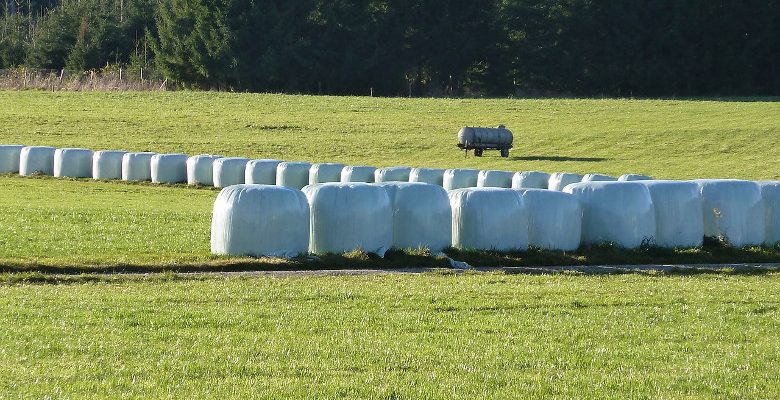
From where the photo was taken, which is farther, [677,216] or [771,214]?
[771,214]

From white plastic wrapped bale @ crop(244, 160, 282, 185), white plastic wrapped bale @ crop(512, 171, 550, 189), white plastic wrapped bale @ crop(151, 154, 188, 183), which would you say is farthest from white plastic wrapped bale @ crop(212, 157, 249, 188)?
white plastic wrapped bale @ crop(512, 171, 550, 189)

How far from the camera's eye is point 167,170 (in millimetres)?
35000

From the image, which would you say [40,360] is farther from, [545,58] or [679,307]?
[545,58]

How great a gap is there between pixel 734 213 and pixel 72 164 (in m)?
21.8

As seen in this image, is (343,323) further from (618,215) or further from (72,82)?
(72,82)

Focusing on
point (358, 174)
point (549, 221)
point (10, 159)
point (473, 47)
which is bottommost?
point (549, 221)

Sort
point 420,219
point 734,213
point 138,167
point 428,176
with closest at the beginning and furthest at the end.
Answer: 1. point 420,219
2. point 734,213
3. point 428,176
4. point 138,167

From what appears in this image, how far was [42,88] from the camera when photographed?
2763 inches

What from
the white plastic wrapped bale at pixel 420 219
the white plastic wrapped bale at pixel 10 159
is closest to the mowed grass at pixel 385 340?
the white plastic wrapped bale at pixel 420 219

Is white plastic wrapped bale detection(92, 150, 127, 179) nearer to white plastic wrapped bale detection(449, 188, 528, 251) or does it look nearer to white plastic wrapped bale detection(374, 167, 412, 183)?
white plastic wrapped bale detection(374, 167, 412, 183)

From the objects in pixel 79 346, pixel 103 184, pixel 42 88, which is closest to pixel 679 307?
pixel 79 346

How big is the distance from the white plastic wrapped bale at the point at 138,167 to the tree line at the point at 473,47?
44.4 m

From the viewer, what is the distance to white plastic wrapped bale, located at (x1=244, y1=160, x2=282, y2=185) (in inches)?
1268

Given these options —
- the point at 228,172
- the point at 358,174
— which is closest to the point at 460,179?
the point at 358,174
